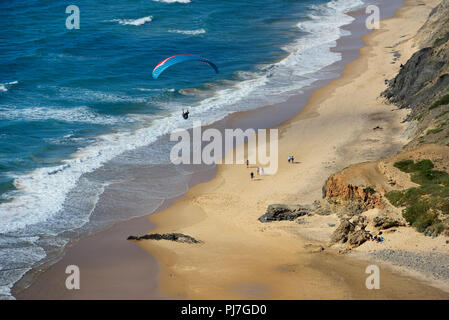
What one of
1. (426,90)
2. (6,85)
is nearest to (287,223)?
(426,90)

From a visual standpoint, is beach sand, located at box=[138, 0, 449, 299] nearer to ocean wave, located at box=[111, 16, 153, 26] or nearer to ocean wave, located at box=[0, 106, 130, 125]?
ocean wave, located at box=[0, 106, 130, 125]

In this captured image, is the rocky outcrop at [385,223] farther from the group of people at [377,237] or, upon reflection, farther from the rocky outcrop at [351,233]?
the rocky outcrop at [351,233]

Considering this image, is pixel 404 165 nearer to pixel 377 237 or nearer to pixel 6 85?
pixel 377 237

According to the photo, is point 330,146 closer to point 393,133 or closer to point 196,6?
point 393,133

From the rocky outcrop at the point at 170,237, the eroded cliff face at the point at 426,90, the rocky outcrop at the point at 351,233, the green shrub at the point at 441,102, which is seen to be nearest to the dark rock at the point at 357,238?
the rocky outcrop at the point at 351,233

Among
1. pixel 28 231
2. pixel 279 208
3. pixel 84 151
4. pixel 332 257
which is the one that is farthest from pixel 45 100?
pixel 332 257

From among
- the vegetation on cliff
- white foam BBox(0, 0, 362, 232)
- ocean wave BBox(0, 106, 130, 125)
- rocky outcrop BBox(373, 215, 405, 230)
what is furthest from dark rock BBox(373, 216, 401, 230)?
ocean wave BBox(0, 106, 130, 125)
